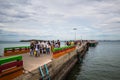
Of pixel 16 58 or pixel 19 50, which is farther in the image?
pixel 19 50

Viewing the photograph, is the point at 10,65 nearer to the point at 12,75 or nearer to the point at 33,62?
the point at 12,75

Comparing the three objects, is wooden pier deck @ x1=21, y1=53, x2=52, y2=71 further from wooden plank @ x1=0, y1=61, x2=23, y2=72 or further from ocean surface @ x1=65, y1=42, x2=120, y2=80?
ocean surface @ x1=65, y1=42, x2=120, y2=80

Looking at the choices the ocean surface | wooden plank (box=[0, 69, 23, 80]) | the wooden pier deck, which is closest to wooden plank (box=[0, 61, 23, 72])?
wooden plank (box=[0, 69, 23, 80])

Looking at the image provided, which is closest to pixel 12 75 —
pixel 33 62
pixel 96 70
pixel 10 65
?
pixel 10 65

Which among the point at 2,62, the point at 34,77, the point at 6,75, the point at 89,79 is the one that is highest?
the point at 2,62

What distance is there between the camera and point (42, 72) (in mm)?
8742

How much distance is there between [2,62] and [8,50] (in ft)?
30.2

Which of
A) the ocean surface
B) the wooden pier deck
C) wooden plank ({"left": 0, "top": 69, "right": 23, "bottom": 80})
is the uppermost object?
wooden plank ({"left": 0, "top": 69, "right": 23, "bottom": 80})

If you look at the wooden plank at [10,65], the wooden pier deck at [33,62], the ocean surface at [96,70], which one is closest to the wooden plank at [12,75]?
the wooden plank at [10,65]

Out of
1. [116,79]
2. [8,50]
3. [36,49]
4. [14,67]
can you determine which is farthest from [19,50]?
[116,79]

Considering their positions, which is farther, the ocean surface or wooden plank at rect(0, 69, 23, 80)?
the ocean surface

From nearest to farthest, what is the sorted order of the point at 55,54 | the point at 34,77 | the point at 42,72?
1. the point at 34,77
2. the point at 42,72
3. the point at 55,54

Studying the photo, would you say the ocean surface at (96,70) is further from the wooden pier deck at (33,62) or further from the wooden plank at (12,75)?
the wooden plank at (12,75)

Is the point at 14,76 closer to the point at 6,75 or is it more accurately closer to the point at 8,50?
the point at 6,75
